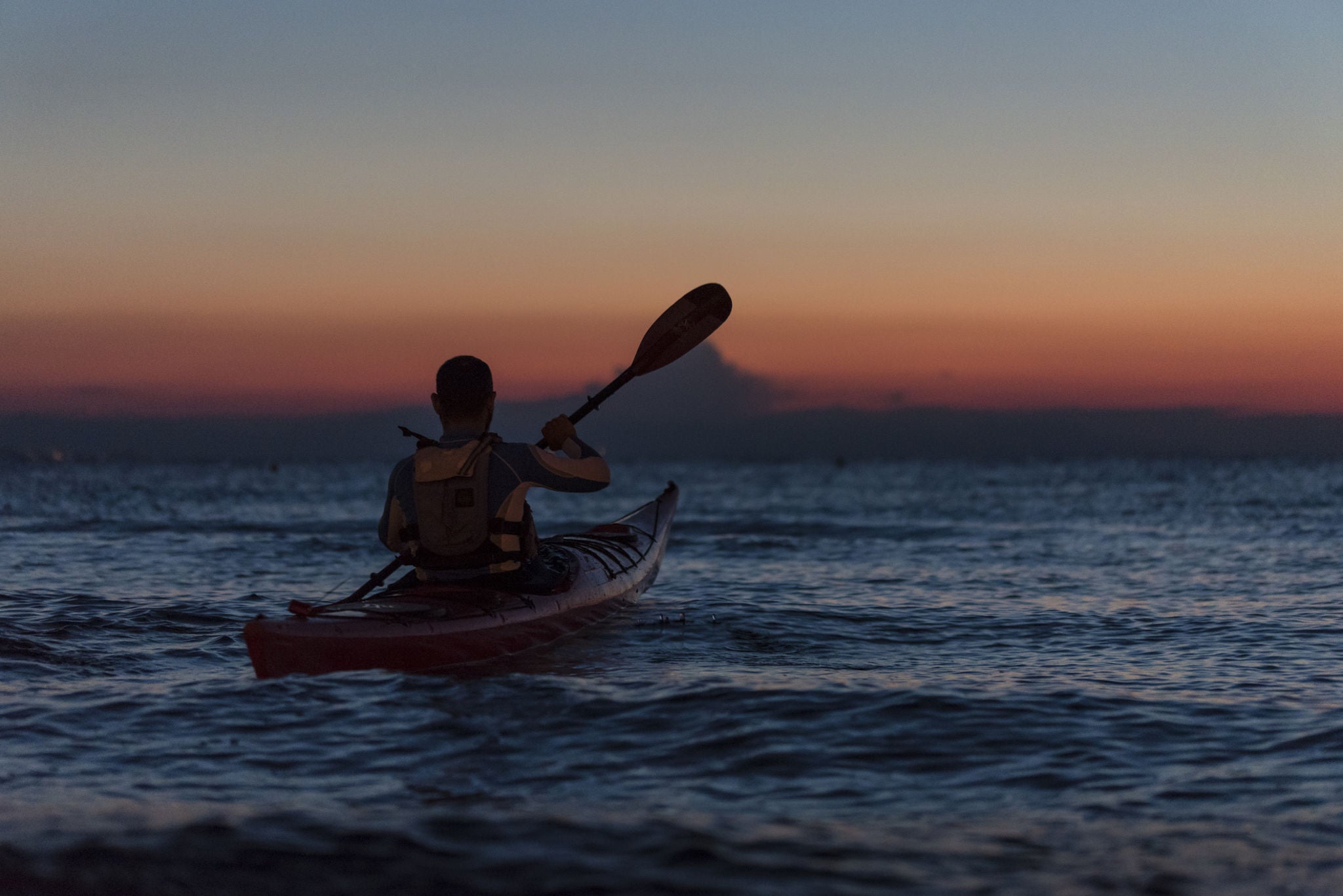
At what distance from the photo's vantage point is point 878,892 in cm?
391

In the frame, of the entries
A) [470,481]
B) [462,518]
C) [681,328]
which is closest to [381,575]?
[462,518]

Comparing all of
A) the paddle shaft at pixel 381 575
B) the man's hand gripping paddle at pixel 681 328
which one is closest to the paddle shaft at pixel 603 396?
the man's hand gripping paddle at pixel 681 328

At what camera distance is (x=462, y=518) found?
A: 7.73 m

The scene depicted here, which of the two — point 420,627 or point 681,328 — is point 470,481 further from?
point 681,328

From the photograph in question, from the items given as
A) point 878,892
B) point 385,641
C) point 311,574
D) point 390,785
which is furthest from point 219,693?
point 311,574

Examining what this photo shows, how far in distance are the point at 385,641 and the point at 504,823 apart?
2.91 m

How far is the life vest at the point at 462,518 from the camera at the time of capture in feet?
24.5

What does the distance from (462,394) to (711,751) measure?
3.08m

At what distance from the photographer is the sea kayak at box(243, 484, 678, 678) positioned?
7023 mm

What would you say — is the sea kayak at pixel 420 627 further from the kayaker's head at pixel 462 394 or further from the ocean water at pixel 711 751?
the kayaker's head at pixel 462 394

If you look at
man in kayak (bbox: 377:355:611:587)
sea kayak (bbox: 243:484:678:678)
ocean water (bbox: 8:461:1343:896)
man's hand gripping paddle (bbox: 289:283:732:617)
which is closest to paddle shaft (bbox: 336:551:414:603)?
man in kayak (bbox: 377:355:611:587)

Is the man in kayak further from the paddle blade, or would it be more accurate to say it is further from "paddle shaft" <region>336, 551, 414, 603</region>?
the paddle blade

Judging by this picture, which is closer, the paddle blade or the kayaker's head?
the kayaker's head

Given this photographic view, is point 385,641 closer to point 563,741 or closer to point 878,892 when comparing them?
point 563,741
